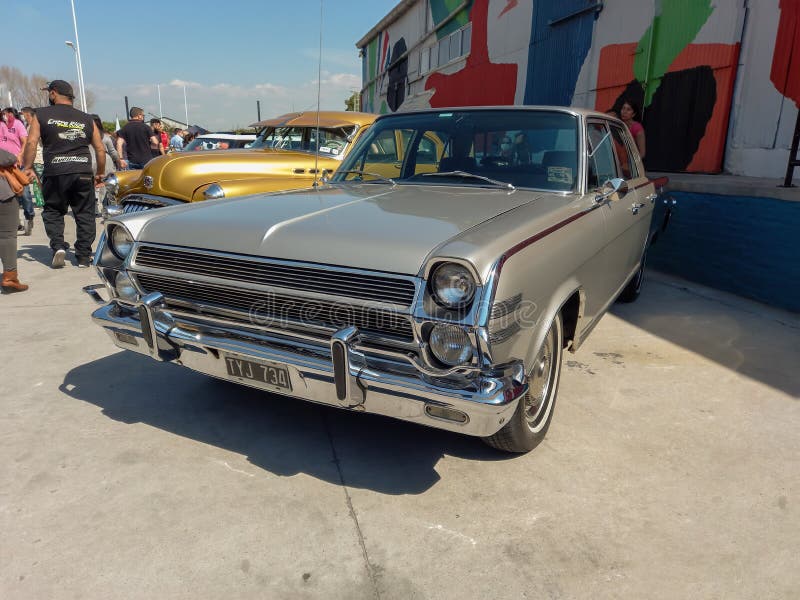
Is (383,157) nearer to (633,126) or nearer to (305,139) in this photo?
(305,139)

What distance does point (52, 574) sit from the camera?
1912 millimetres

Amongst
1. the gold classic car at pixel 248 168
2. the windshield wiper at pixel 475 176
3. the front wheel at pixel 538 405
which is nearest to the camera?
the front wheel at pixel 538 405

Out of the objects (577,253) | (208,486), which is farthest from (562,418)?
(208,486)

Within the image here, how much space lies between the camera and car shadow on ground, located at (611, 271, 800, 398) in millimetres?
3805

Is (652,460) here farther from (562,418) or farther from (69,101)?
(69,101)

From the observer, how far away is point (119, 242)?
9.34 ft

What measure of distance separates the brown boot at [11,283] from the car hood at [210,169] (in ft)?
4.80

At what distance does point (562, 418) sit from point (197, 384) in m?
2.13

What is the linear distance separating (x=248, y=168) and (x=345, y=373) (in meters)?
4.42

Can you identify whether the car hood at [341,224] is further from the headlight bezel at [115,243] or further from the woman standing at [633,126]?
the woman standing at [633,126]

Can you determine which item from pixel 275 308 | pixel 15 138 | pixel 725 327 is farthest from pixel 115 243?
pixel 15 138

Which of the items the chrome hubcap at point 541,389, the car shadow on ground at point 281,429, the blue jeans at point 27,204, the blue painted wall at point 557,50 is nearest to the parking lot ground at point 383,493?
the car shadow on ground at point 281,429

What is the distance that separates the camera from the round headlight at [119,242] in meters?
2.81

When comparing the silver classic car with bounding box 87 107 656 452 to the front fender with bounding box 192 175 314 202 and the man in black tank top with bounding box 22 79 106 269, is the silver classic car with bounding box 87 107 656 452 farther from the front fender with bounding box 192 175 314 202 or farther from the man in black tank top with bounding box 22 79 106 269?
the man in black tank top with bounding box 22 79 106 269
